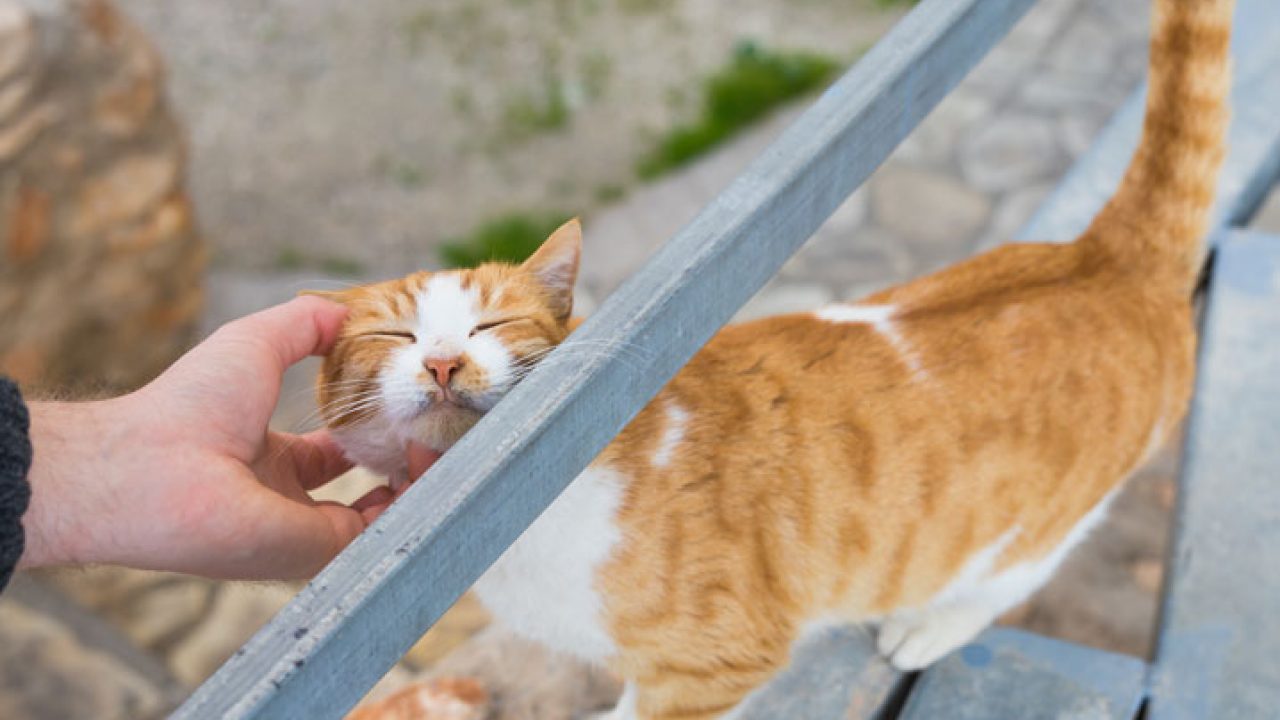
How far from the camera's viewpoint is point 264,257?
3.83m

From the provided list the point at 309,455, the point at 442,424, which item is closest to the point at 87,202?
the point at 309,455

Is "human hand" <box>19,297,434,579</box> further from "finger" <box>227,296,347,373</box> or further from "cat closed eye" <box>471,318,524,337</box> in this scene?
"cat closed eye" <box>471,318,524,337</box>

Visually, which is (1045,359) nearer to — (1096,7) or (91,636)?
(91,636)

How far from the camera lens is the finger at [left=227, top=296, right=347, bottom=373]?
45.9 inches

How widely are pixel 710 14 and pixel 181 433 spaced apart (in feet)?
11.8

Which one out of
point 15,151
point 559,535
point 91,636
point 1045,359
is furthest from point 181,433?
point 15,151

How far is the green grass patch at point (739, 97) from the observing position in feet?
12.4

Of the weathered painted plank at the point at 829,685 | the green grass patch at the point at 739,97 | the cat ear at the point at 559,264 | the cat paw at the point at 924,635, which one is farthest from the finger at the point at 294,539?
the green grass patch at the point at 739,97

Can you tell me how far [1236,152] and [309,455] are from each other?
1758 mm

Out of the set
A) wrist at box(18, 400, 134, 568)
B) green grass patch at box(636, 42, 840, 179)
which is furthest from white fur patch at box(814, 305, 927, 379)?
green grass patch at box(636, 42, 840, 179)

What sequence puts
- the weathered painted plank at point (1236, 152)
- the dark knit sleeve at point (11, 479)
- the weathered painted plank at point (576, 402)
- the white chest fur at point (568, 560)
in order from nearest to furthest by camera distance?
the weathered painted plank at point (576, 402)
the dark knit sleeve at point (11, 479)
the white chest fur at point (568, 560)
the weathered painted plank at point (1236, 152)

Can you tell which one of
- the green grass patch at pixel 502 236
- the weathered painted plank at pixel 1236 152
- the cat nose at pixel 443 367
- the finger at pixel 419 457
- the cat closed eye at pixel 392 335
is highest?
the cat closed eye at pixel 392 335

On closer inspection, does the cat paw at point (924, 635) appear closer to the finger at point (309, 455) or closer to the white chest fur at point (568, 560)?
the white chest fur at point (568, 560)

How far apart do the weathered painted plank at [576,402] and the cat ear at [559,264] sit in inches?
9.9
